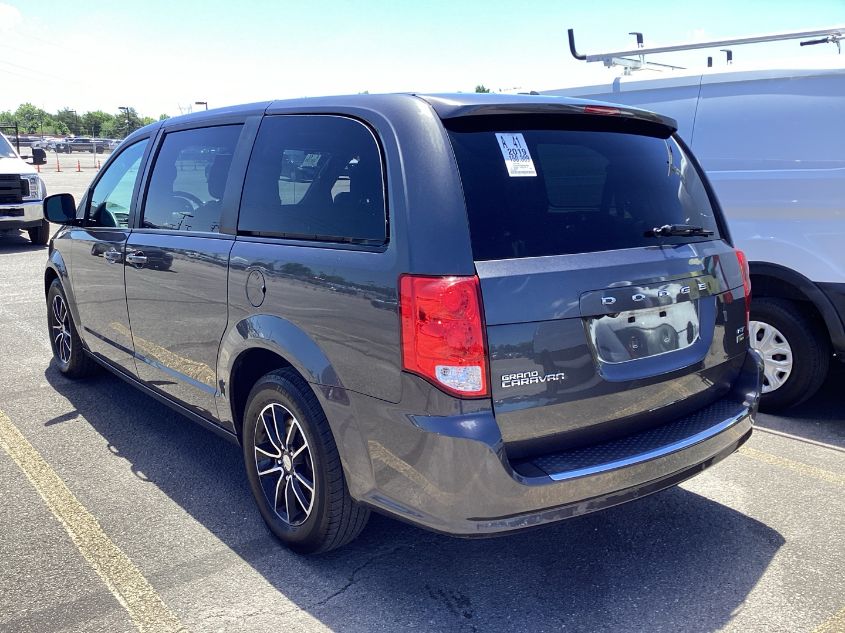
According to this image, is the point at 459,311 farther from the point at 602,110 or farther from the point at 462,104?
the point at 602,110

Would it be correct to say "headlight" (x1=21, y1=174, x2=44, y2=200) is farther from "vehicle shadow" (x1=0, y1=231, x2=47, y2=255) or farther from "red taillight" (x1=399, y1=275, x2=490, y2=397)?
"red taillight" (x1=399, y1=275, x2=490, y2=397)

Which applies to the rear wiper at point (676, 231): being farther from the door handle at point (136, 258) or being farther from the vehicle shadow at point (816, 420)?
Result: the door handle at point (136, 258)

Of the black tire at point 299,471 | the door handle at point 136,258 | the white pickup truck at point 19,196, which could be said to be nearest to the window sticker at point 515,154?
the black tire at point 299,471

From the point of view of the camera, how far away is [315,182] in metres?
2.96

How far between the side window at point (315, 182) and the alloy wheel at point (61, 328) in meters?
2.75

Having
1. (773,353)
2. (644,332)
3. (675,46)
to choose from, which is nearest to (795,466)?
(773,353)

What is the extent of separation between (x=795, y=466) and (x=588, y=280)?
229cm

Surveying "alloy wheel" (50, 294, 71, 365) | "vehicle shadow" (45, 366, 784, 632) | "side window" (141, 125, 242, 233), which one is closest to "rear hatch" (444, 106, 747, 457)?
"vehicle shadow" (45, 366, 784, 632)

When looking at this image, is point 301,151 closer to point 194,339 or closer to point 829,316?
point 194,339

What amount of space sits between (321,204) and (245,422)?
40.8 inches

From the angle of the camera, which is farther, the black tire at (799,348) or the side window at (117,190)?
the black tire at (799,348)

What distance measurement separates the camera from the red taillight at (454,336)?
2.33 meters

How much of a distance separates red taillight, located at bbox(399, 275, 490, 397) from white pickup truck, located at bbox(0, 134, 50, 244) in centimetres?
1179

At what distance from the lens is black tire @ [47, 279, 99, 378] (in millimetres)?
5230
